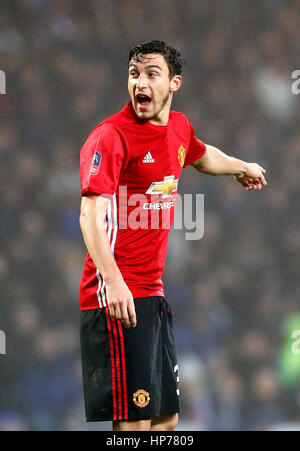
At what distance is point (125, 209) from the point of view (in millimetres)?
1843

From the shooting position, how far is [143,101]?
6.20 feet

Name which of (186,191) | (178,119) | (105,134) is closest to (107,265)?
(105,134)

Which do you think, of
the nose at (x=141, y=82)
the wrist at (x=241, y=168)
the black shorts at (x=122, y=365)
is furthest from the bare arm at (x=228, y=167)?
the black shorts at (x=122, y=365)

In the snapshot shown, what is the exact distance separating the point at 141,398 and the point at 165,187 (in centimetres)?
55


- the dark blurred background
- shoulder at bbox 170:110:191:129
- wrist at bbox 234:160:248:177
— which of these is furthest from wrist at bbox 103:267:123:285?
the dark blurred background

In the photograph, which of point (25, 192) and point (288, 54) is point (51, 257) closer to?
point (25, 192)

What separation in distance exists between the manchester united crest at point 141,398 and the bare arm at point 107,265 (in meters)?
0.19

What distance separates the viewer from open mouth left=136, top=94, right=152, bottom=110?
187cm

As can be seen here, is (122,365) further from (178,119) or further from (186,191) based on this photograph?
(186,191)

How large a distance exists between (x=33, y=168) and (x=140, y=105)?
3.55 feet

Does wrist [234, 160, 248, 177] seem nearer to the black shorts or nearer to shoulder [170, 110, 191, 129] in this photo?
shoulder [170, 110, 191, 129]

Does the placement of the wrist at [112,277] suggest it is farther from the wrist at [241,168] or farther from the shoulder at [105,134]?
the wrist at [241,168]

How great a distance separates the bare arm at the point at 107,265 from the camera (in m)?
1.71

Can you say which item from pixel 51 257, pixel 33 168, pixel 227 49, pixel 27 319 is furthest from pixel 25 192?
pixel 227 49
